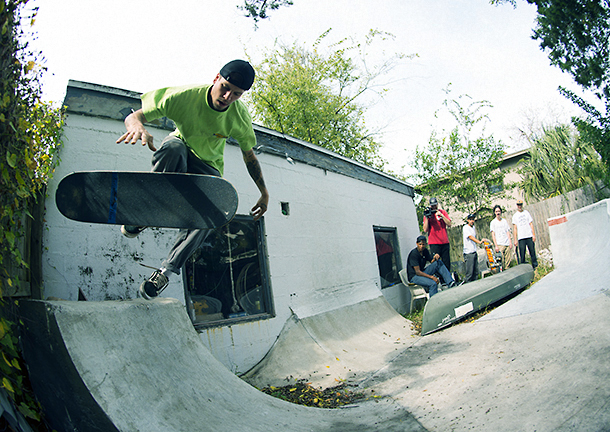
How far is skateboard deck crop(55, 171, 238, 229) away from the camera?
2.39 meters

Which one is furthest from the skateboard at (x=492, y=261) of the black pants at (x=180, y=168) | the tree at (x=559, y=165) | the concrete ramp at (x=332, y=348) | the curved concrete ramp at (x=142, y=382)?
the black pants at (x=180, y=168)

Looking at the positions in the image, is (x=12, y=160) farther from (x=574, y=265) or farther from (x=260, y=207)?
(x=574, y=265)

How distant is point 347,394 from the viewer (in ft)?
11.2

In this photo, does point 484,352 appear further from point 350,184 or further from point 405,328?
point 350,184

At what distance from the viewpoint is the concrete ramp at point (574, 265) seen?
4266 mm

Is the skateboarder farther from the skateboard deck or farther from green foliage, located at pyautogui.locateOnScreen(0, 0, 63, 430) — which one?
green foliage, located at pyautogui.locateOnScreen(0, 0, 63, 430)

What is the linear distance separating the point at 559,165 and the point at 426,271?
29.6ft

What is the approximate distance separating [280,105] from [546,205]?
43.9 feet

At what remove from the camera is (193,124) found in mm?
2676

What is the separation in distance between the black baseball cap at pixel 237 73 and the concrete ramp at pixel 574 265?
410 centimetres

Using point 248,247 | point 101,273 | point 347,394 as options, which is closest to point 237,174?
point 248,247

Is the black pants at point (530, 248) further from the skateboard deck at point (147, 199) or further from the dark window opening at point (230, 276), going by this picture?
the skateboard deck at point (147, 199)

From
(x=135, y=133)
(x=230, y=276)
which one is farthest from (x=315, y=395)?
(x=135, y=133)

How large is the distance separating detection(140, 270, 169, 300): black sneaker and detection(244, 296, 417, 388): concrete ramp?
1.74 meters
